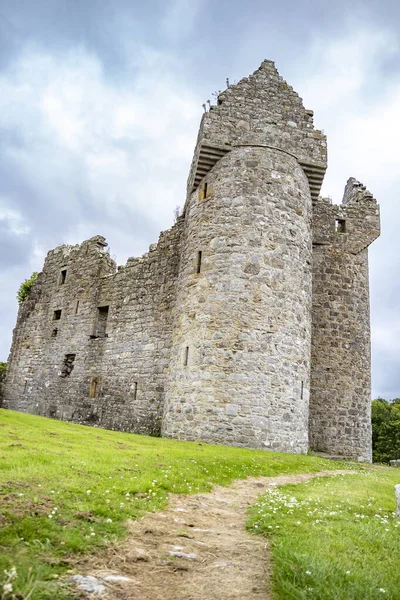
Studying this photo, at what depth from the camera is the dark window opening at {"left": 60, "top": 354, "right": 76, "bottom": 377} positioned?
24.9 metres

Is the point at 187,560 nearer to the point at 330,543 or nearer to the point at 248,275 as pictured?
the point at 330,543

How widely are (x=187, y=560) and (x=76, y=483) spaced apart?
99.9 inches

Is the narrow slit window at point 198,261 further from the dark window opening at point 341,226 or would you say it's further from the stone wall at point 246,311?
the dark window opening at point 341,226

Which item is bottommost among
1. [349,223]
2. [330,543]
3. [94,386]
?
[330,543]

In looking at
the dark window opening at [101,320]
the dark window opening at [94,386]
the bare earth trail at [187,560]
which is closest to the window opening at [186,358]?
the dark window opening at [94,386]

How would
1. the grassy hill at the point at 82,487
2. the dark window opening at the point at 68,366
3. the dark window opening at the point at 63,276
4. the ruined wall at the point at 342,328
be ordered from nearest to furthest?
the grassy hill at the point at 82,487
the ruined wall at the point at 342,328
the dark window opening at the point at 68,366
the dark window opening at the point at 63,276

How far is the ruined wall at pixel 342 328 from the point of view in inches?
794

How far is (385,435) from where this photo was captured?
1690 inches

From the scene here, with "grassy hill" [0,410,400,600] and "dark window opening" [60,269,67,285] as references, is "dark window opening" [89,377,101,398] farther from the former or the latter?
"grassy hill" [0,410,400,600]

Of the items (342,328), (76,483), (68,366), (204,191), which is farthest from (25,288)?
(76,483)

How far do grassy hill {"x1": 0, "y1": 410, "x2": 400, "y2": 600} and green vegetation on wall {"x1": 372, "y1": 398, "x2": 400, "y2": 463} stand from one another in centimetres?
3106

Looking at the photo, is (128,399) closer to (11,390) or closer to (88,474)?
(11,390)

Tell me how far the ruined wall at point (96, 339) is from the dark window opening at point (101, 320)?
0.05 m

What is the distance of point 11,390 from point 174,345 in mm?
14486
